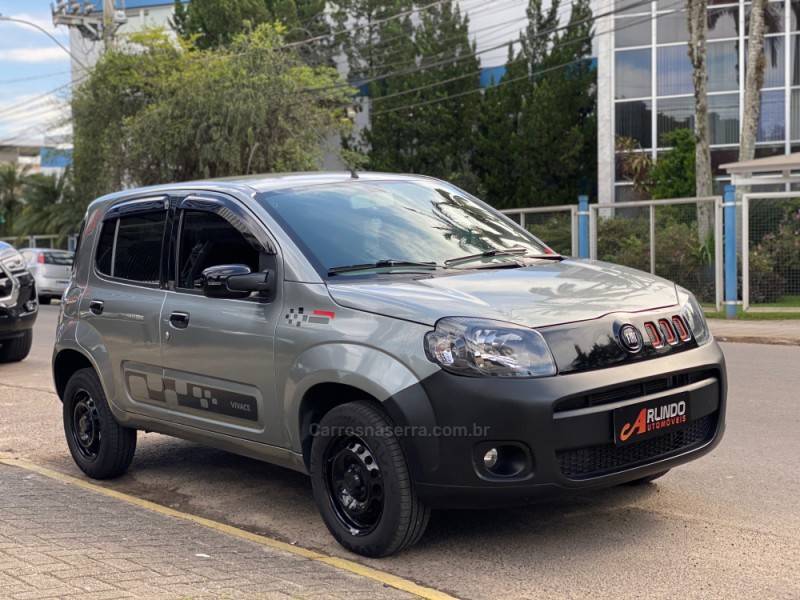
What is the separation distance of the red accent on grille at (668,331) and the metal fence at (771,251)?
13.6 m

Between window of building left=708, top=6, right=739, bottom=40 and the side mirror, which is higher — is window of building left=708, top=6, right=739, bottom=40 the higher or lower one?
the higher one

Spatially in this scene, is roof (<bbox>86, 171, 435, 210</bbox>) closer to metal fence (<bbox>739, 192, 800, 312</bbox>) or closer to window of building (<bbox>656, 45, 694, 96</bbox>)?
metal fence (<bbox>739, 192, 800, 312</bbox>)

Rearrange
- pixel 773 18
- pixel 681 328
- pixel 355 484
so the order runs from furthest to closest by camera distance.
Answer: pixel 773 18, pixel 681 328, pixel 355 484

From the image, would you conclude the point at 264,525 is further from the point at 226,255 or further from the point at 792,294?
the point at 792,294

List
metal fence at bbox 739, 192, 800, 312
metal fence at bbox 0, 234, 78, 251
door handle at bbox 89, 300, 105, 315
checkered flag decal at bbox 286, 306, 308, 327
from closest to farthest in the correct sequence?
checkered flag decal at bbox 286, 306, 308, 327 < door handle at bbox 89, 300, 105, 315 < metal fence at bbox 739, 192, 800, 312 < metal fence at bbox 0, 234, 78, 251

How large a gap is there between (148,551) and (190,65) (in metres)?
30.5

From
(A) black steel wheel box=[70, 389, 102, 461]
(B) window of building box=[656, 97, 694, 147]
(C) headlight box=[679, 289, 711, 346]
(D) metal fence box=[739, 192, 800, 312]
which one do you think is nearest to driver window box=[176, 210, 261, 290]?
(A) black steel wheel box=[70, 389, 102, 461]

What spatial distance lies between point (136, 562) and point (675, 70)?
102ft

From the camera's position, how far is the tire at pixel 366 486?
466cm

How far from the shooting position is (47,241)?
45.1 m

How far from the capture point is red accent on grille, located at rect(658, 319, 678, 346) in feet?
16.1

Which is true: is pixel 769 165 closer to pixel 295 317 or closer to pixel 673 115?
pixel 673 115

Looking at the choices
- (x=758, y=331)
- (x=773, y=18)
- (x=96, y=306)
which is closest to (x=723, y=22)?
(x=773, y=18)

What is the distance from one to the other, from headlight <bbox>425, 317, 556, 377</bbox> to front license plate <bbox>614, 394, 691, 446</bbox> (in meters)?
0.44
